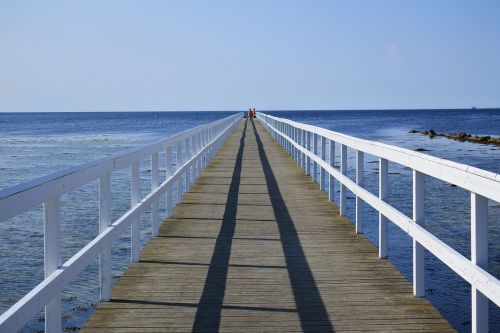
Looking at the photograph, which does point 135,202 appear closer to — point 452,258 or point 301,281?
point 301,281

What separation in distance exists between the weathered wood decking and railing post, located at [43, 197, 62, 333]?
2.30ft

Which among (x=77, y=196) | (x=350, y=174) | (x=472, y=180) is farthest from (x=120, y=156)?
(x=350, y=174)

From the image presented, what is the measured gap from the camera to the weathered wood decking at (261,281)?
5340mm

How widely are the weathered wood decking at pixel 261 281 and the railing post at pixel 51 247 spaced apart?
2.30ft

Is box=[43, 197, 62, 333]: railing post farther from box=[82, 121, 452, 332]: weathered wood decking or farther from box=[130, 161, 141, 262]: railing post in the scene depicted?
box=[130, 161, 141, 262]: railing post

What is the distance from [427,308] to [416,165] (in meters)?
1.14

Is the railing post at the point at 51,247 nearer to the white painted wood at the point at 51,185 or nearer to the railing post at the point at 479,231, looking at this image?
the white painted wood at the point at 51,185

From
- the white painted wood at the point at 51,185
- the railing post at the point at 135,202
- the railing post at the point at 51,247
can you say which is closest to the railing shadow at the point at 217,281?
the railing post at the point at 135,202

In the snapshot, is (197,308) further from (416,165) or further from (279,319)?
(416,165)

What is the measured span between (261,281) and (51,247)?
8.24ft

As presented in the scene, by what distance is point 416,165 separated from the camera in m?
5.68

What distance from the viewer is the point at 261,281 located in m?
6.50

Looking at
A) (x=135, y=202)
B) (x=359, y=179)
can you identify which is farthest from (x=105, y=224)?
(x=359, y=179)

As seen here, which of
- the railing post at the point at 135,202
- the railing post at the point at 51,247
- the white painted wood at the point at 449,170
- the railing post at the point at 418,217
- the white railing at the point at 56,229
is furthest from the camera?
the railing post at the point at 135,202
